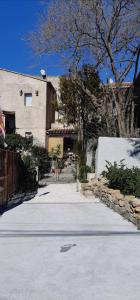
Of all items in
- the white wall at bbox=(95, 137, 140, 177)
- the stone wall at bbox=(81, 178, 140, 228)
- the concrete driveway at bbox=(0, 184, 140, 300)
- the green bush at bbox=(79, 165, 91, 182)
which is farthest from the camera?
the green bush at bbox=(79, 165, 91, 182)

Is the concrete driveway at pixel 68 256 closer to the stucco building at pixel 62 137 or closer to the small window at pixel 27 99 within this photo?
the stucco building at pixel 62 137

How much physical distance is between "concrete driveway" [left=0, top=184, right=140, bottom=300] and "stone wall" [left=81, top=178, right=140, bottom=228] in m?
0.22

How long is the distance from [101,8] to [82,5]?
88cm

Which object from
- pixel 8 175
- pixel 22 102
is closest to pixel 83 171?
pixel 8 175

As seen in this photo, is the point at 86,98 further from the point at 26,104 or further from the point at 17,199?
the point at 17,199

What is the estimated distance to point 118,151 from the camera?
1505cm

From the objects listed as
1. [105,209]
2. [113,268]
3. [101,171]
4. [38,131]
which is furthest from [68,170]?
[113,268]

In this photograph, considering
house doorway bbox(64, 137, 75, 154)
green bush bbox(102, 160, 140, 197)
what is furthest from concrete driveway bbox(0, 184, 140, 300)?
house doorway bbox(64, 137, 75, 154)

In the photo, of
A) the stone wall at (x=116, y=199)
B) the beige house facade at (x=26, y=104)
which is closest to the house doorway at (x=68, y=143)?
the beige house facade at (x=26, y=104)

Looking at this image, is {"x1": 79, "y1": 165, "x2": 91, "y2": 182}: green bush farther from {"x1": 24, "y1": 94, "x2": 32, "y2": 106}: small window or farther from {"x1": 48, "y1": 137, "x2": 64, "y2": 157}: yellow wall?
{"x1": 24, "y1": 94, "x2": 32, "y2": 106}: small window

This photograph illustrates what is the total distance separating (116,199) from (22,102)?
64.9 ft

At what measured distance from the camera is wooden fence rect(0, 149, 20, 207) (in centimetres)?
1189

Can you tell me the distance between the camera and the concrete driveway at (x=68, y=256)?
486 centimetres

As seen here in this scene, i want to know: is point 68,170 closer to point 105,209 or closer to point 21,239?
point 105,209
